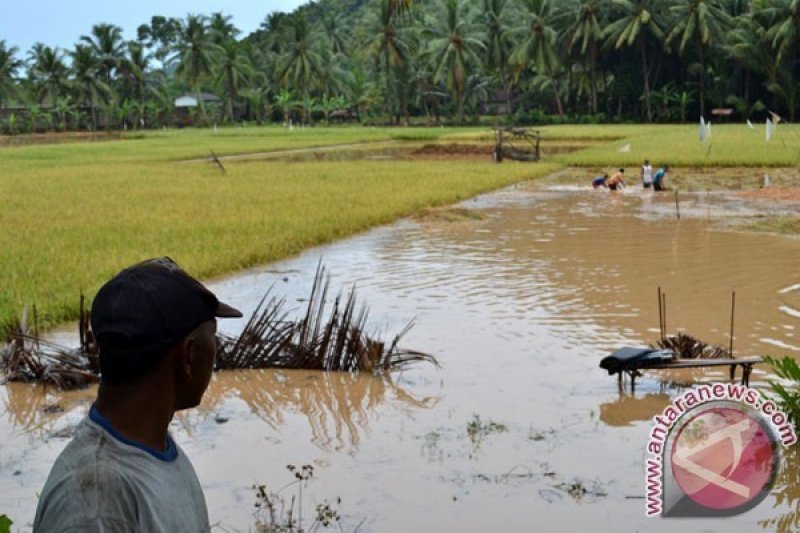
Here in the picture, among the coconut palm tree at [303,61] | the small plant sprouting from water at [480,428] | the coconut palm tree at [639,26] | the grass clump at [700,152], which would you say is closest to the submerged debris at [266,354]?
the small plant sprouting from water at [480,428]

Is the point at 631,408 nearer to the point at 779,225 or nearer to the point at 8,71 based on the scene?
the point at 779,225

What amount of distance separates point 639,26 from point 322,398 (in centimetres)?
4856

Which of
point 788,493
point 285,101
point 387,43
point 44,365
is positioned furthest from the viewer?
point 285,101

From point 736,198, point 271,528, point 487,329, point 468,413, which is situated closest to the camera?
point 271,528

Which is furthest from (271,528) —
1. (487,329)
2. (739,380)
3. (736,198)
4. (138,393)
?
(736,198)

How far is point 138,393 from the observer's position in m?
1.50

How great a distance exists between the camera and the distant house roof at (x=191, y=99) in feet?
236

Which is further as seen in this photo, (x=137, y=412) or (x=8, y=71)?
(x=8, y=71)

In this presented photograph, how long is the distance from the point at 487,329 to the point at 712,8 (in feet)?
157

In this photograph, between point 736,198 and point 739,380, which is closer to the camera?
point 739,380

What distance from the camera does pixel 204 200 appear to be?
18.1 meters

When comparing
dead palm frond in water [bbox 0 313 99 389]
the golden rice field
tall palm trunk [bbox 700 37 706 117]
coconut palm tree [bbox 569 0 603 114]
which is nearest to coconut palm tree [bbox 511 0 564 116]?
coconut palm tree [bbox 569 0 603 114]

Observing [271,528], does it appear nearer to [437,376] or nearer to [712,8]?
[437,376]

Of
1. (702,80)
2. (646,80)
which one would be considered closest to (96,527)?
(702,80)
